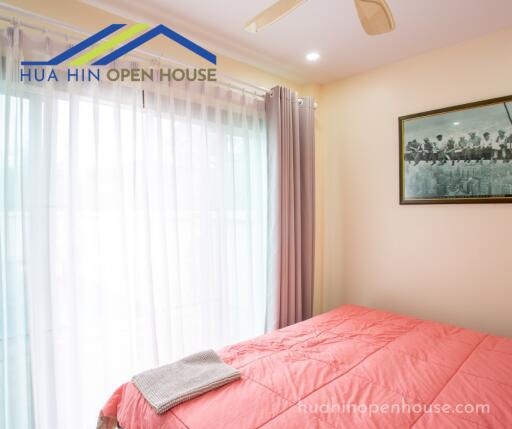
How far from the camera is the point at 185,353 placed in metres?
2.13

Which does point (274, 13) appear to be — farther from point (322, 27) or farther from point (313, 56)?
point (313, 56)

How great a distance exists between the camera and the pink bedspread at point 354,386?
1213 millimetres

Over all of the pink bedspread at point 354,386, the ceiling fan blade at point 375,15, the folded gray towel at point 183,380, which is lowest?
the pink bedspread at point 354,386

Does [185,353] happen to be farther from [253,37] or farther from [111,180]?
[253,37]

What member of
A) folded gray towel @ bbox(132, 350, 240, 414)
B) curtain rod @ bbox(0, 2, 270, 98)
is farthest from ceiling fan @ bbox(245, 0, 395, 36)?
folded gray towel @ bbox(132, 350, 240, 414)

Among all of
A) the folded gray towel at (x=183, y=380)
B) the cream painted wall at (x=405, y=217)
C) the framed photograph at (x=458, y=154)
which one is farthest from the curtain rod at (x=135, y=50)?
the folded gray towel at (x=183, y=380)

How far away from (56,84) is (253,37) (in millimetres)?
1330

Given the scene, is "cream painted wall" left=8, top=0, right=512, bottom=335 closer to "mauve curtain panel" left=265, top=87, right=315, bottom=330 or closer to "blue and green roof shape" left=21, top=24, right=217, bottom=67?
"blue and green roof shape" left=21, top=24, right=217, bottom=67

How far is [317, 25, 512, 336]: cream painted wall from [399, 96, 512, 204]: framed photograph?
0.07 m

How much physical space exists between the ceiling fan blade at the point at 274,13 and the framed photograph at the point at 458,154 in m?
1.62

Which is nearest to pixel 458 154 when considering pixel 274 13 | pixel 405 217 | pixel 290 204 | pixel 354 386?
pixel 405 217

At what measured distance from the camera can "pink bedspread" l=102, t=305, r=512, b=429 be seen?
121 cm

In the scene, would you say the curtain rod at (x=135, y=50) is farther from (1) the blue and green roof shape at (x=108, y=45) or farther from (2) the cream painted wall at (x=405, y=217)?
(2) the cream painted wall at (x=405, y=217)

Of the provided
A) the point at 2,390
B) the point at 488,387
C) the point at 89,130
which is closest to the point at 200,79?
the point at 89,130
